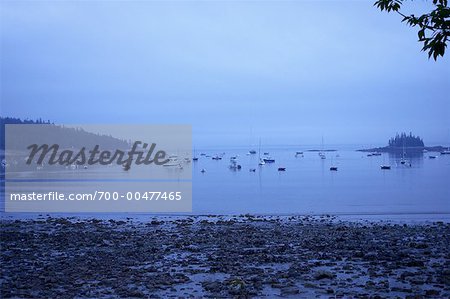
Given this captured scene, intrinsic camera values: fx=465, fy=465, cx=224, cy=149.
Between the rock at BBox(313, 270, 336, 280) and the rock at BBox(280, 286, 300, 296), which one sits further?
the rock at BBox(313, 270, 336, 280)

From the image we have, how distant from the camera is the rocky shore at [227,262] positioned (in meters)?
8.28

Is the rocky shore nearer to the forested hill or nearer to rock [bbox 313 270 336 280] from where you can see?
rock [bbox 313 270 336 280]

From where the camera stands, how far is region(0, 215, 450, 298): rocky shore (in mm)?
8281

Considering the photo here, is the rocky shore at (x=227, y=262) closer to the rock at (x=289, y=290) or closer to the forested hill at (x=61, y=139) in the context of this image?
the rock at (x=289, y=290)

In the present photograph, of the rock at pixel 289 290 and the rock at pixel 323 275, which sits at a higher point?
the rock at pixel 323 275

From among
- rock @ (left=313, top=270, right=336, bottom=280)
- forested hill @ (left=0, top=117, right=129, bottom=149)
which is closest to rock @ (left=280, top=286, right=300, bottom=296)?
rock @ (left=313, top=270, right=336, bottom=280)

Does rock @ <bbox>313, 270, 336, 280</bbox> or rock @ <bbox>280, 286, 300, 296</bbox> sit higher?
rock @ <bbox>313, 270, 336, 280</bbox>

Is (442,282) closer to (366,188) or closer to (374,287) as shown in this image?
(374,287)

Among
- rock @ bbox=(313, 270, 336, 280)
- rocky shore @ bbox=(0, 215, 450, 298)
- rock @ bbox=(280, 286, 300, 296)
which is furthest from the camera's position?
rock @ bbox=(313, 270, 336, 280)

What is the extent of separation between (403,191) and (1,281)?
36623 mm

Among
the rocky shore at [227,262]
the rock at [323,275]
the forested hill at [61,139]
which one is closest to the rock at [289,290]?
the rocky shore at [227,262]

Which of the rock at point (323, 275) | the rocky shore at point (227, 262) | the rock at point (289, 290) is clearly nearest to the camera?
the rock at point (289, 290)

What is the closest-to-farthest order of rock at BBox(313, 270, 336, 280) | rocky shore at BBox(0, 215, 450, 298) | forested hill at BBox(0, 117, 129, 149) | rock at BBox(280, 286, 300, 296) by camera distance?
1. rock at BBox(280, 286, 300, 296)
2. rocky shore at BBox(0, 215, 450, 298)
3. rock at BBox(313, 270, 336, 280)
4. forested hill at BBox(0, 117, 129, 149)

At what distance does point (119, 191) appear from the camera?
38750mm
